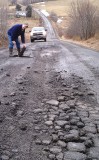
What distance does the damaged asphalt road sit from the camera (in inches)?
174

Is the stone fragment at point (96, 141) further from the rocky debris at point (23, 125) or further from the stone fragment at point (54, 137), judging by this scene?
the rocky debris at point (23, 125)

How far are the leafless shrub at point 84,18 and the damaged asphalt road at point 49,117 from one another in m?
33.1

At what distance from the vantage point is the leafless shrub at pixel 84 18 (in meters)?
42.1

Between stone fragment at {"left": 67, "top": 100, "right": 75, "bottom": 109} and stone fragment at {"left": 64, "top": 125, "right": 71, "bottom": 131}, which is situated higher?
stone fragment at {"left": 64, "top": 125, "right": 71, "bottom": 131}

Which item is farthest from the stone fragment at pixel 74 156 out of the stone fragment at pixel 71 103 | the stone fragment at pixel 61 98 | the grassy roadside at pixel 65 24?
the grassy roadside at pixel 65 24

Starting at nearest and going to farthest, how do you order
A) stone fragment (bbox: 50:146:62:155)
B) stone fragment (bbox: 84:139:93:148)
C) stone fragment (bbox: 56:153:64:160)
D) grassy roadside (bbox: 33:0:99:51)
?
stone fragment (bbox: 56:153:64:160) < stone fragment (bbox: 50:146:62:155) < stone fragment (bbox: 84:139:93:148) < grassy roadside (bbox: 33:0:99:51)

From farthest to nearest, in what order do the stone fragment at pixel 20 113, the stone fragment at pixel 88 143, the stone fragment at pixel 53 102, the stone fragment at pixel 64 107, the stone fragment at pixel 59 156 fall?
the stone fragment at pixel 53 102, the stone fragment at pixel 64 107, the stone fragment at pixel 20 113, the stone fragment at pixel 88 143, the stone fragment at pixel 59 156

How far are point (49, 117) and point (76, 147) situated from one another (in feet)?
4.39

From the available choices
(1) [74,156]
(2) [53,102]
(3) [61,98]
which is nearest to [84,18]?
(3) [61,98]

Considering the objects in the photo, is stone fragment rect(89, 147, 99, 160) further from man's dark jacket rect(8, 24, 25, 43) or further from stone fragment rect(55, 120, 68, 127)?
man's dark jacket rect(8, 24, 25, 43)

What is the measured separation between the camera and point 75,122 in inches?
219

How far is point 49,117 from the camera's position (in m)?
5.83

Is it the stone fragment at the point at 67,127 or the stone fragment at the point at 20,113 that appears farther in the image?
the stone fragment at the point at 20,113

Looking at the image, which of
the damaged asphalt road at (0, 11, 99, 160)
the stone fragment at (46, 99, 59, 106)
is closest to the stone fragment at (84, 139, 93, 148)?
the damaged asphalt road at (0, 11, 99, 160)
